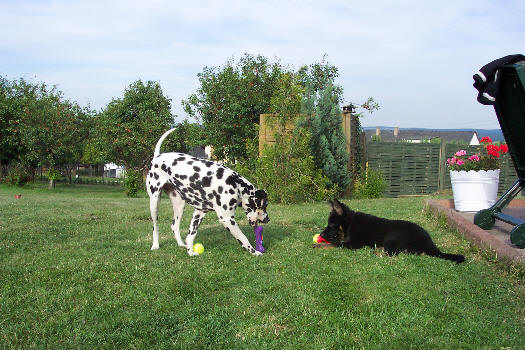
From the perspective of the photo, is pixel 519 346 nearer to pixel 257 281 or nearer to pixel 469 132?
pixel 257 281

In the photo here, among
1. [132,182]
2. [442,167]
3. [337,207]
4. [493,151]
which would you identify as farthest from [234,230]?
[132,182]

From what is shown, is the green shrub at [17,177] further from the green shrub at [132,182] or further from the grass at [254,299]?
the grass at [254,299]

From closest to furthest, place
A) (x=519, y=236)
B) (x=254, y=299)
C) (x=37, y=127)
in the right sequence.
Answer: (x=254, y=299), (x=519, y=236), (x=37, y=127)

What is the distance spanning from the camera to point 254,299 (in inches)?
161

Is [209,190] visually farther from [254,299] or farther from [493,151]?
[493,151]

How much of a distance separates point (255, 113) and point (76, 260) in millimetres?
13313

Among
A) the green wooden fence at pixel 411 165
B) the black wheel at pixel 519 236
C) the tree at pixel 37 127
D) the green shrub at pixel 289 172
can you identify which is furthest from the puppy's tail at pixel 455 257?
the tree at pixel 37 127

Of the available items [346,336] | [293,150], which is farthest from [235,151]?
[346,336]

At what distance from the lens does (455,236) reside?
673 centimetres

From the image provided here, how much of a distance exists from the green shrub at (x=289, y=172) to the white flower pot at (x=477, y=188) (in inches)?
214

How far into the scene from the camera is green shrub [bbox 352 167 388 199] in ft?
50.6

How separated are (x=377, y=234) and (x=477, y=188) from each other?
310 cm

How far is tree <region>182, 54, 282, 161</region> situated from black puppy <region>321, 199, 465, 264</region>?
39.6ft

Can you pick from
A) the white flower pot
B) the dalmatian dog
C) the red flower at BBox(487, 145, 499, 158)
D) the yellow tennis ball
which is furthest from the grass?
the red flower at BBox(487, 145, 499, 158)
